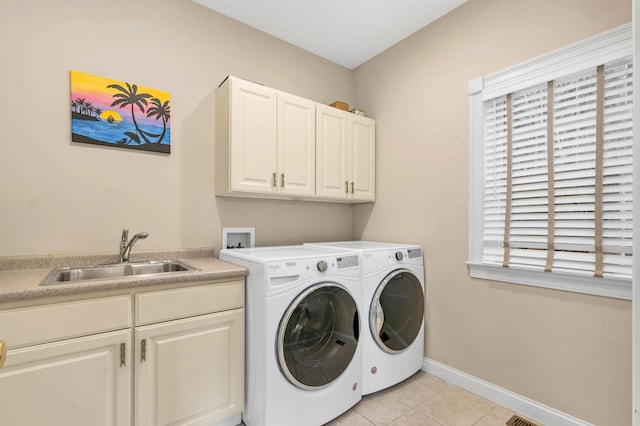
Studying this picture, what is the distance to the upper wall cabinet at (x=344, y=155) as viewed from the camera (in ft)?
8.14

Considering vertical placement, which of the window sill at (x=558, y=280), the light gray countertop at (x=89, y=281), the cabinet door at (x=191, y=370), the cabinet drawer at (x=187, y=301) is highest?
the light gray countertop at (x=89, y=281)

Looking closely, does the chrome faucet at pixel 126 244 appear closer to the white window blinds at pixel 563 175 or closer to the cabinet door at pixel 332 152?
the cabinet door at pixel 332 152

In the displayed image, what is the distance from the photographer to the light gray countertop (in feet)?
4.05

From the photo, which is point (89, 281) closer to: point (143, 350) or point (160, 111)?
point (143, 350)

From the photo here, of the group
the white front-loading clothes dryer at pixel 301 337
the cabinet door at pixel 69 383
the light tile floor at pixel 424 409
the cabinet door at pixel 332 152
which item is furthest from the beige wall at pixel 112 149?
the light tile floor at pixel 424 409

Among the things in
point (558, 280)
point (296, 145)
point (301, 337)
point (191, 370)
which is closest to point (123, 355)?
point (191, 370)

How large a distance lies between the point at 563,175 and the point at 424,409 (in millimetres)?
1614

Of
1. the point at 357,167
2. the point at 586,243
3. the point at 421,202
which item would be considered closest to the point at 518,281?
the point at 586,243

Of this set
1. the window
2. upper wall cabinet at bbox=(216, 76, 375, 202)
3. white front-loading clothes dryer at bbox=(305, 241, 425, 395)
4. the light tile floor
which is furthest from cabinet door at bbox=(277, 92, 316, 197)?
the light tile floor

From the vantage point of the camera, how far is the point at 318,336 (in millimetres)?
1841

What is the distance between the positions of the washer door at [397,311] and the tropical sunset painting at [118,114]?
69.3 inches

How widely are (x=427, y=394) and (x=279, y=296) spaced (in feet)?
4.30

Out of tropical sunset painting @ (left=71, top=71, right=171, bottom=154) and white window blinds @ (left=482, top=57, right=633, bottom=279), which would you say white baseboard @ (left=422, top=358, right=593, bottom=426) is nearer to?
white window blinds @ (left=482, top=57, right=633, bottom=279)

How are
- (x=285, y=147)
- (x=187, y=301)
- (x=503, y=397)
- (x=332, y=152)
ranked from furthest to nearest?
(x=332, y=152) → (x=285, y=147) → (x=503, y=397) → (x=187, y=301)
